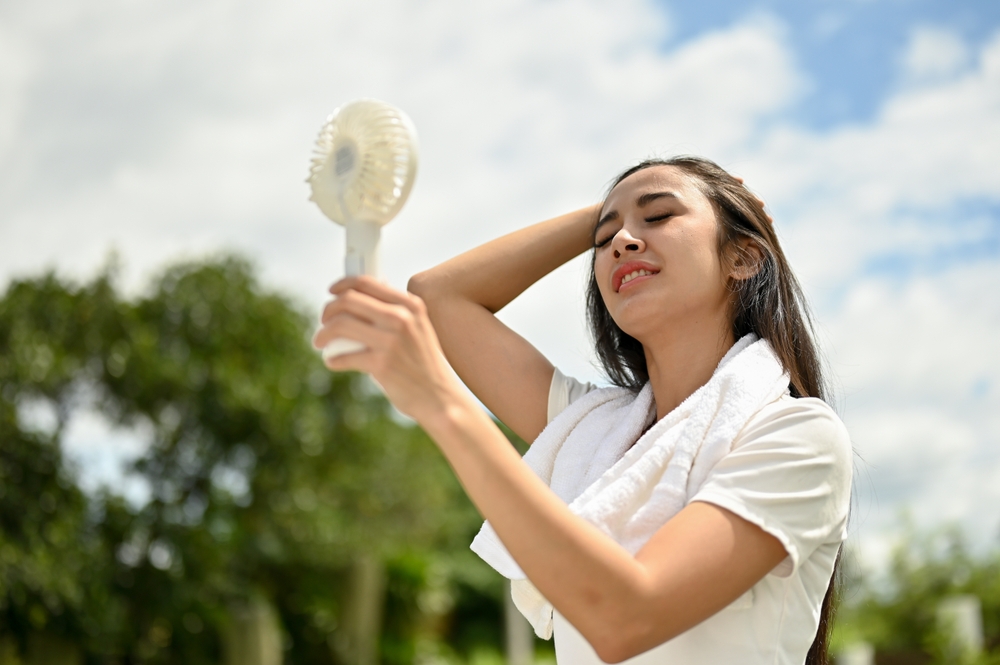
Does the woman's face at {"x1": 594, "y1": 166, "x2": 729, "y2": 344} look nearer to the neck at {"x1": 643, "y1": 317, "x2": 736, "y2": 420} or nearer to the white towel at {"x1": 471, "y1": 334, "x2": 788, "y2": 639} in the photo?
the neck at {"x1": 643, "y1": 317, "x2": 736, "y2": 420}

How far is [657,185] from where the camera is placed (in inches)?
66.2

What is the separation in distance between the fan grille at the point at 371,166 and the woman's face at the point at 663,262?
0.62m

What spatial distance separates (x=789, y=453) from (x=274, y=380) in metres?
11.5

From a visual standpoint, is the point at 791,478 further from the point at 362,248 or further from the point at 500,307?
the point at 500,307

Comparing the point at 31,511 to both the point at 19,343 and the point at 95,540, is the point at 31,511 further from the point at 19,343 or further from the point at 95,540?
the point at 19,343

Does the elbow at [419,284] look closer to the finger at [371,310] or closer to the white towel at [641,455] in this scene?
the white towel at [641,455]

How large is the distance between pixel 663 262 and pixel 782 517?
0.51 m

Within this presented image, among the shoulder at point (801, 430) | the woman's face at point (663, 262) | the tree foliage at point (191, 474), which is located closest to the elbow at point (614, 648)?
the shoulder at point (801, 430)

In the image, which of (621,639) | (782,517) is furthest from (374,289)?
(782,517)

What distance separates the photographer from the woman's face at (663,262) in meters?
1.56

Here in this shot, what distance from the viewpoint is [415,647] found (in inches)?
583

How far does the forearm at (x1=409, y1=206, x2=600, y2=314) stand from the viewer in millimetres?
1949

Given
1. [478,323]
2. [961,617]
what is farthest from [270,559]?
[478,323]

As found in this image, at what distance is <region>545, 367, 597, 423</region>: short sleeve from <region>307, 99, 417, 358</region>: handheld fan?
0.87 metres
